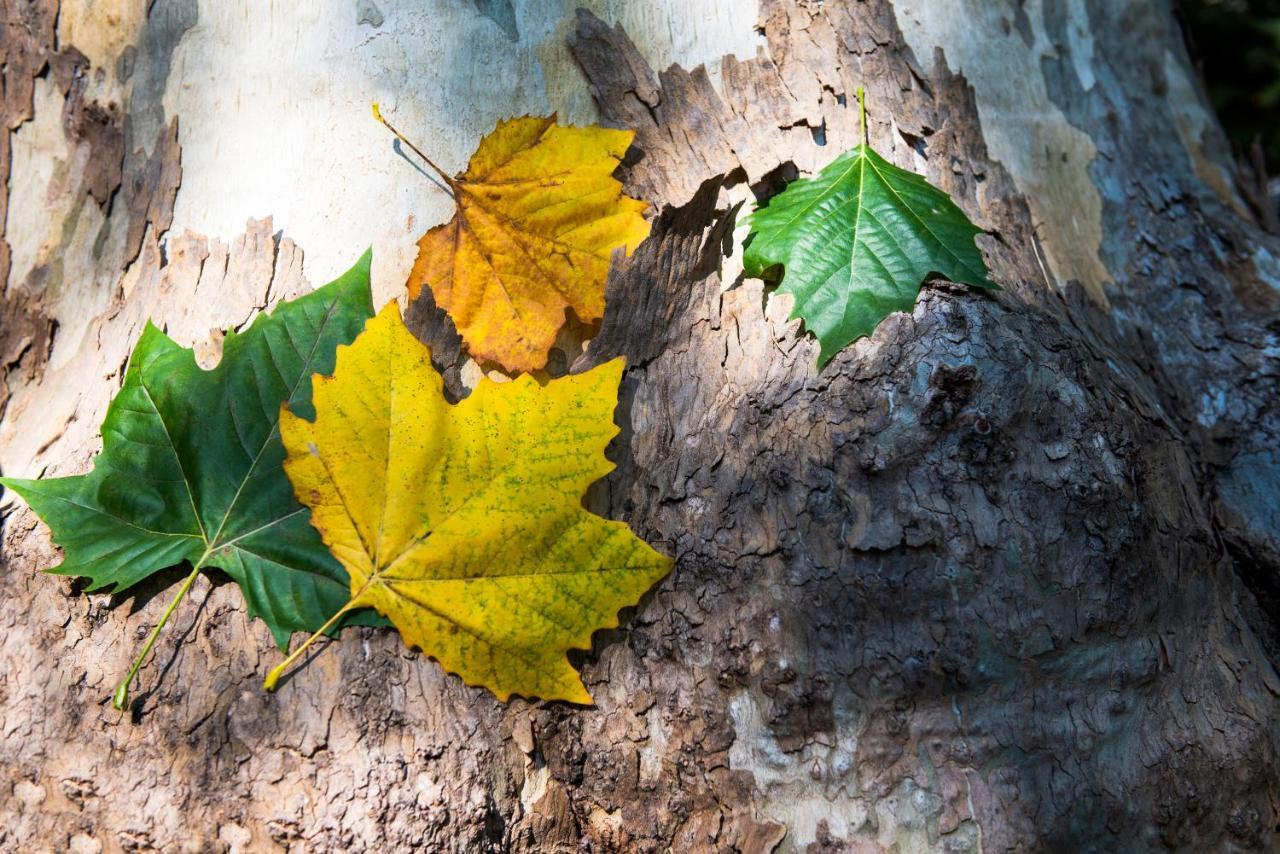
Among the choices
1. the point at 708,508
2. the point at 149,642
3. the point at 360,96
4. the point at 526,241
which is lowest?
the point at 149,642

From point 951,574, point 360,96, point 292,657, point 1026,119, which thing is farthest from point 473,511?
point 1026,119

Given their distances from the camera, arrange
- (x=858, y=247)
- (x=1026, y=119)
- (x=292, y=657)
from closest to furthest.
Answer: (x=292, y=657)
(x=858, y=247)
(x=1026, y=119)

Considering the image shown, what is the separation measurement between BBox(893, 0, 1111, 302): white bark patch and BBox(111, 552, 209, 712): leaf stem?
146cm

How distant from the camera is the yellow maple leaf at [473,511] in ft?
3.64

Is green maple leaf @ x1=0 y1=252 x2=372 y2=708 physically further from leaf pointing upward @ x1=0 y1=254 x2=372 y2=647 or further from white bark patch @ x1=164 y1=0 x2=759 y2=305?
white bark patch @ x1=164 y1=0 x2=759 y2=305

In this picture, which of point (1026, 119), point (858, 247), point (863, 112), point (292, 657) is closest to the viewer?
point (292, 657)

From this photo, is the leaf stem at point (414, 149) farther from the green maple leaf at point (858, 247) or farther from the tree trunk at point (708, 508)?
the green maple leaf at point (858, 247)

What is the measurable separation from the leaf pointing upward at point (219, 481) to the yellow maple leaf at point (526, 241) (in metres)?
0.15

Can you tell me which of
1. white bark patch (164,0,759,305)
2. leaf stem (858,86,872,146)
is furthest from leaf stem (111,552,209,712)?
leaf stem (858,86,872,146)

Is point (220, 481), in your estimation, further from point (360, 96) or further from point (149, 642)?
point (360, 96)

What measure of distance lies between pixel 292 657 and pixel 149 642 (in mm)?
191

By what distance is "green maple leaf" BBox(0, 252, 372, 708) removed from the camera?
1.14 meters

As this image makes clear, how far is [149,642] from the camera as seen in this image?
111 centimetres

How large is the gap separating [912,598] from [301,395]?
85 cm
